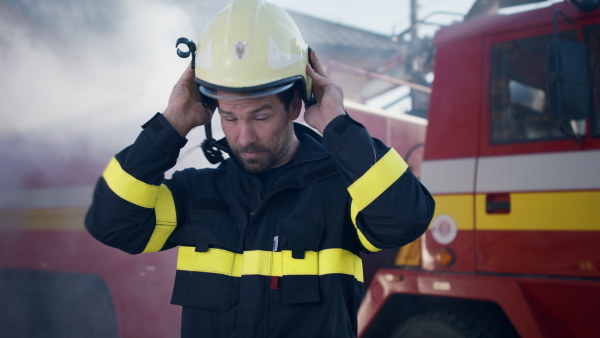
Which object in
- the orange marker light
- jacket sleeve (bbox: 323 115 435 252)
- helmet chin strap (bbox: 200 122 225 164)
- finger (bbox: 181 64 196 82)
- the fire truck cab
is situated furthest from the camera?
the orange marker light

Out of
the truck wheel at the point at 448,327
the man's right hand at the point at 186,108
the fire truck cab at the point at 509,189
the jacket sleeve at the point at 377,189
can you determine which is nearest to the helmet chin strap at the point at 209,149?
the man's right hand at the point at 186,108

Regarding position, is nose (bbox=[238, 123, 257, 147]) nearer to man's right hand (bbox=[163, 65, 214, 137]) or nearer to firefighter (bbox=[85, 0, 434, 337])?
firefighter (bbox=[85, 0, 434, 337])

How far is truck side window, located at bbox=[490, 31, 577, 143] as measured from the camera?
2666 mm

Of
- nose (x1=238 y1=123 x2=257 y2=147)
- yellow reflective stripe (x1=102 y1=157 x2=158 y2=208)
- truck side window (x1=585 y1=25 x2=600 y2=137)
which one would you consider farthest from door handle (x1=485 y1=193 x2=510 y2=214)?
yellow reflective stripe (x1=102 y1=157 x2=158 y2=208)

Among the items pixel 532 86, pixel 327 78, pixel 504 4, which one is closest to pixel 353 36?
pixel 504 4

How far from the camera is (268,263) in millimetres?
1646

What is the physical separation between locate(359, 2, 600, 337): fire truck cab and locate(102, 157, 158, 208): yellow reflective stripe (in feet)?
5.70

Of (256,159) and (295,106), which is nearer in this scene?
(256,159)

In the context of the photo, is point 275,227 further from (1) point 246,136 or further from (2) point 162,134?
(2) point 162,134

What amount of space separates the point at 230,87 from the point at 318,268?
69 centimetres

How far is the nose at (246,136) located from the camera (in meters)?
1.77

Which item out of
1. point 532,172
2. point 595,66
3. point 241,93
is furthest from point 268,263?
point 595,66

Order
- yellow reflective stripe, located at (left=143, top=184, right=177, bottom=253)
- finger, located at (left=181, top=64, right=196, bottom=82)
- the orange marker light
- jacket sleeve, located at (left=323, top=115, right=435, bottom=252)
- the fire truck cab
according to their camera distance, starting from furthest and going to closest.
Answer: the orange marker light → the fire truck cab → finger, located at (left=181, top=64, right=196, bottom=82) → yellow reflective stripe, located at (left=143, top=184, right=177, bottom=253) → jacket sleeve, located at (left=323, top=115, right=435, bottom=252)

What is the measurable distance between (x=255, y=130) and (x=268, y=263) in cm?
47
